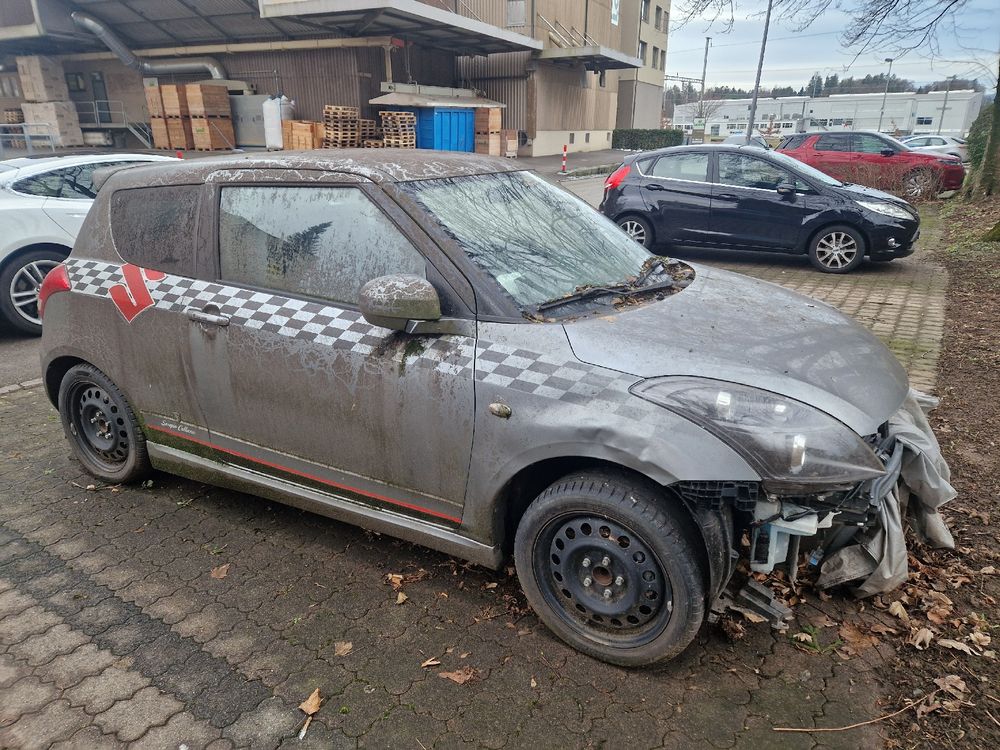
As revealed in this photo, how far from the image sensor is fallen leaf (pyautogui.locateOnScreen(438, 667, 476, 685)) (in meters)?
2.52

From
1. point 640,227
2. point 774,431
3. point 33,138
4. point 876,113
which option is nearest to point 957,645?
point 774,431

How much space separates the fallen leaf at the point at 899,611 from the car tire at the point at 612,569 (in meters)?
1.03

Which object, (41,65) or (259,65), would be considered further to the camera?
(41,65)

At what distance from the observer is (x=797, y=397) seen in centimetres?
235

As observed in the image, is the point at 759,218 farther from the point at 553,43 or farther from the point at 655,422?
the point at 553,43

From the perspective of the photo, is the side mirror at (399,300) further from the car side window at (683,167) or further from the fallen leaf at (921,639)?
the car side window at (683,167)

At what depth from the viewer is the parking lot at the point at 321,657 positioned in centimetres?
231

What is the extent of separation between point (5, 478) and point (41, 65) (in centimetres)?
3264

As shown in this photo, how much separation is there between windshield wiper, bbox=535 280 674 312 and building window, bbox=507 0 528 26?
3091cm

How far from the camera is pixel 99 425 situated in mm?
3898

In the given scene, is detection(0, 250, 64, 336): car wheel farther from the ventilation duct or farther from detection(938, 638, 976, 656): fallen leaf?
the ventilation duct

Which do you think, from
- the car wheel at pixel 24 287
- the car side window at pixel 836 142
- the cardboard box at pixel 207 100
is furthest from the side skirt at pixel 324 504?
the cardboard box at pixel 207 100

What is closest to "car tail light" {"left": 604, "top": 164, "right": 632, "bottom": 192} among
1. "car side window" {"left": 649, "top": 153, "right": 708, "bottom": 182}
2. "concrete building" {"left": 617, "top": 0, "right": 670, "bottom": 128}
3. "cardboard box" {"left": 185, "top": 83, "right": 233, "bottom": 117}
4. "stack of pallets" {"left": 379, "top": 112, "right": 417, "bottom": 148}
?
"car side window" {"left": 649, "top": 153, "right": 708, "bottom": 182}

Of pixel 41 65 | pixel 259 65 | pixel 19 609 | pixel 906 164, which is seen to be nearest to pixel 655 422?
pixel 19 609
